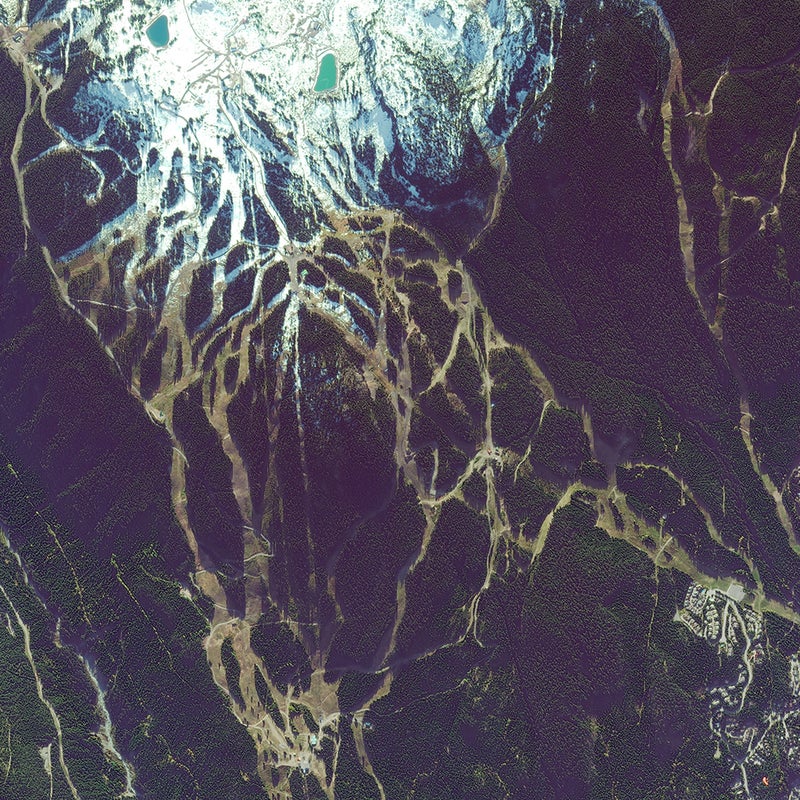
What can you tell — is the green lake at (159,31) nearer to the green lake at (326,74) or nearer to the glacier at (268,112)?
the glacier at (268,112)

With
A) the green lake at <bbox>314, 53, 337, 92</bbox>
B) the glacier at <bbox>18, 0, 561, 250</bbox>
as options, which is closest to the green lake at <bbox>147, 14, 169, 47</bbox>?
the glacier at <bbox>18, 0, 561, 250</bbox>

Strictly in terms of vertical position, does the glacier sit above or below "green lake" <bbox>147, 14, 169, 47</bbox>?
below

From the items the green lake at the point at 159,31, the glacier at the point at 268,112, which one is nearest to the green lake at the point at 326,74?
the glacier at the point at 268,112

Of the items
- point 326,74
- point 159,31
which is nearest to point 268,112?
point 326,74

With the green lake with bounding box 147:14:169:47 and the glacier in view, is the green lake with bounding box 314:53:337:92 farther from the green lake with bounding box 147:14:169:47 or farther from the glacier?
the green lake with bounding box 147:14:169:47

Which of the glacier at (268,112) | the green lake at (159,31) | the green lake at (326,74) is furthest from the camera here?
the green lake at (159,31)
